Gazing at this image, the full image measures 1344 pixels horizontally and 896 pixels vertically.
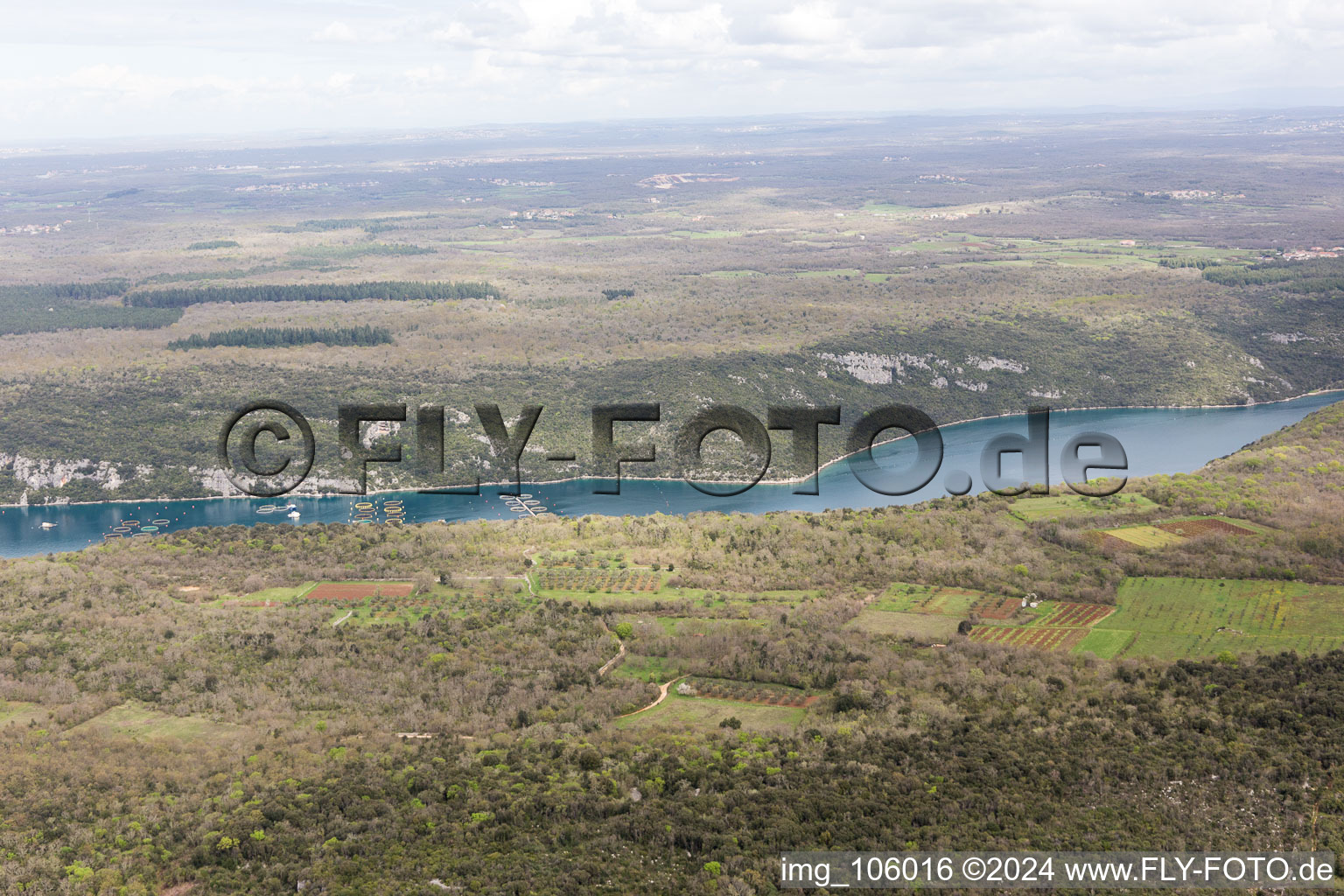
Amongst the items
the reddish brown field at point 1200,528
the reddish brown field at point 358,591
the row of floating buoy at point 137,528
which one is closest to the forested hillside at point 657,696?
the reddish brown field at point 358,591

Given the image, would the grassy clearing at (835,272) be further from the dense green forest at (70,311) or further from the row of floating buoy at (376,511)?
the row of floating buoy at (376,511)

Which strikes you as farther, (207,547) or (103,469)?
(103,469)

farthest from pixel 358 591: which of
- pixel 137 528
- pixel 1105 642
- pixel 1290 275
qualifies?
pixel 1290 275

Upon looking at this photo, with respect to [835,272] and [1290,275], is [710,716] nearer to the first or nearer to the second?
[835,272]

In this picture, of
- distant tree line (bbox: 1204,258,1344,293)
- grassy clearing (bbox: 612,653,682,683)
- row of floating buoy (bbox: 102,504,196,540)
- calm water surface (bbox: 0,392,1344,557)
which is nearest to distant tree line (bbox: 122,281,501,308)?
calm water surface (bbox: 0,392,1344,557)

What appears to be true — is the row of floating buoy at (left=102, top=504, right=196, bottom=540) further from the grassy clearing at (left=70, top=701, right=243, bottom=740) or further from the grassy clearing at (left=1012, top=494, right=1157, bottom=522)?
the grassy clearing at (left=1012, top=494, right=1157, bottom=522)

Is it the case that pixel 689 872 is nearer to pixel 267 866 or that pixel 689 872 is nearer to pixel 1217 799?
pixel 267 866

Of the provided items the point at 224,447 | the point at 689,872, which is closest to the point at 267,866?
the point at 689,872
